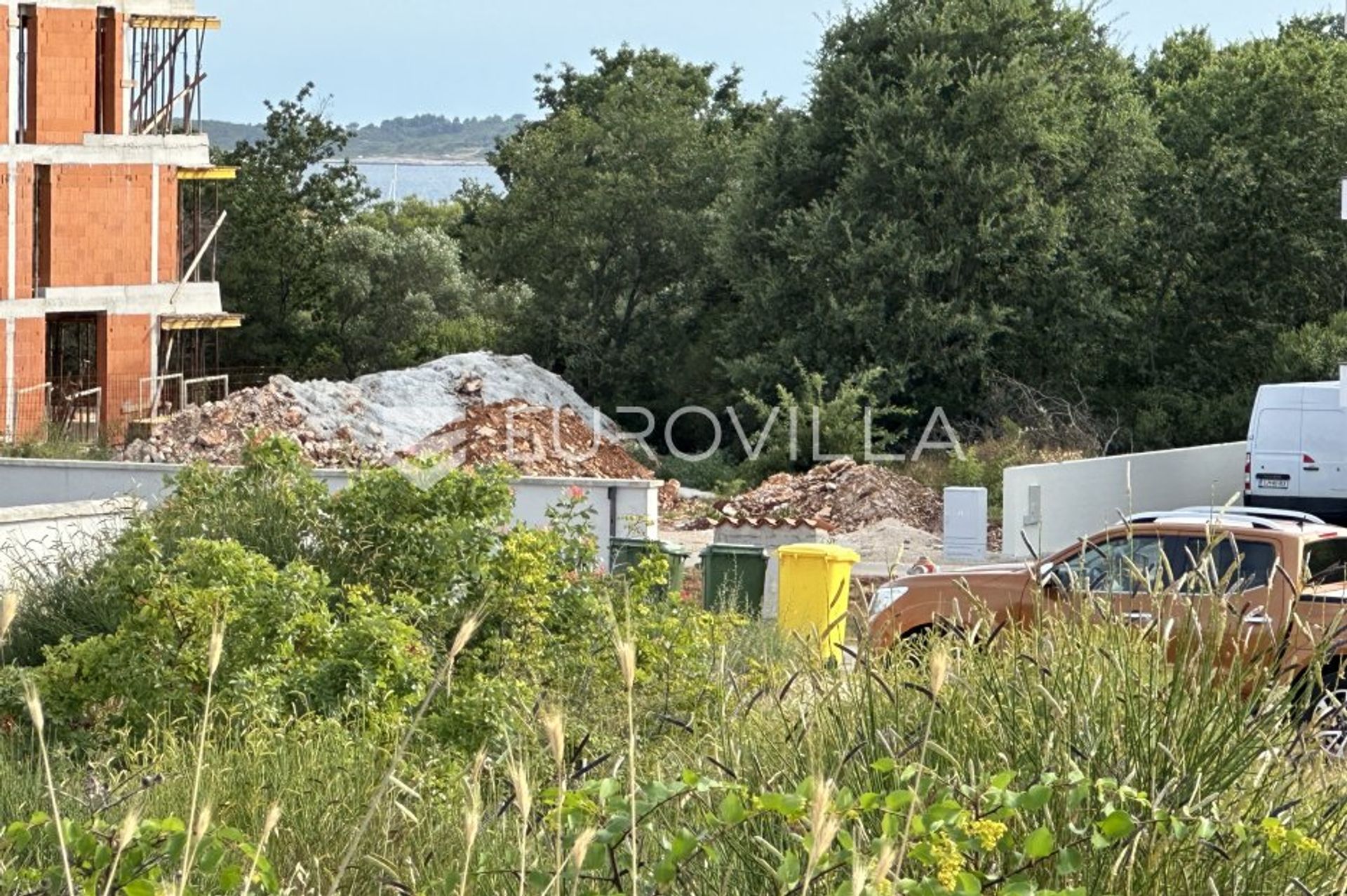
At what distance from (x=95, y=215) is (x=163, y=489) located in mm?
22588

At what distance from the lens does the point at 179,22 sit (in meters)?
43.2

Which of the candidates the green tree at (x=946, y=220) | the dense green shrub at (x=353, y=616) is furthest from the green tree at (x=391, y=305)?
the dense green shrub at (x=353, y=616)

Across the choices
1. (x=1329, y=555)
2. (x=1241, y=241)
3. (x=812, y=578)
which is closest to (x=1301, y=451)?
(x=1329, y=555)

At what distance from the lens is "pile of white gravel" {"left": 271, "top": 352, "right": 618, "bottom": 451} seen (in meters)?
37.4

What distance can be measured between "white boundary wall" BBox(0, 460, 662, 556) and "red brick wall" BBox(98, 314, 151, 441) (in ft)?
57.3

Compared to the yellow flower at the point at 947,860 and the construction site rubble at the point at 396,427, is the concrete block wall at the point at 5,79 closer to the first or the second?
the construction site rubble at the point at 396,427

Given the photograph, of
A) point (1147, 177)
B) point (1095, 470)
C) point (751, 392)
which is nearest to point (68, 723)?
point (1095, 470)

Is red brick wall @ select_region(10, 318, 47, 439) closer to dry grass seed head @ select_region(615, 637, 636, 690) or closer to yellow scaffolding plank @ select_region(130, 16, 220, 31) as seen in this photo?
yellow scaffolding plank @ select_region(130, 16, 220, 31)

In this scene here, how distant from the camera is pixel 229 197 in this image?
174 ft

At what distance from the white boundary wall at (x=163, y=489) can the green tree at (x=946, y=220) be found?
63.1ft

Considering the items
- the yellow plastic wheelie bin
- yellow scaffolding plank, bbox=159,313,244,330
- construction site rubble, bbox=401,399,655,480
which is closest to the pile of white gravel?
construction site rubble, bbox=401,399,655,480

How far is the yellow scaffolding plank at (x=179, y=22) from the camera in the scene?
1676 inches

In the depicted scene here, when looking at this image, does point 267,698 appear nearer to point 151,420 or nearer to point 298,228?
point 151,420

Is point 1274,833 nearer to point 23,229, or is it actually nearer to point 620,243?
point 23,229
